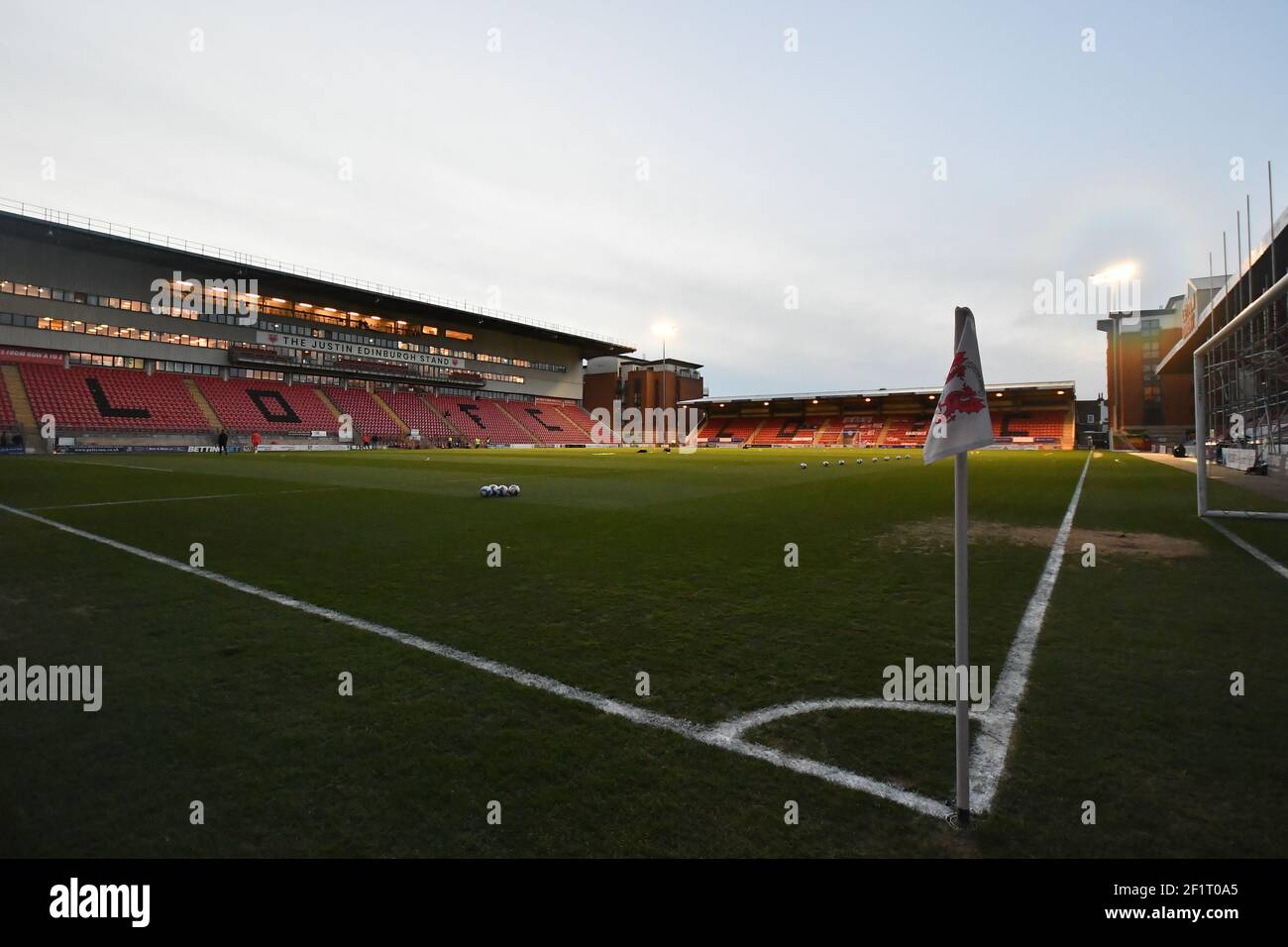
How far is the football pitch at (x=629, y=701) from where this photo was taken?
7.77 feet

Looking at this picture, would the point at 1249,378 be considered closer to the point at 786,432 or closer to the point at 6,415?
the point at 6,415

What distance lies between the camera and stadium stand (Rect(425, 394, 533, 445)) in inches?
2660

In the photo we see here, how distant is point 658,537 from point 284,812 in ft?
22.8

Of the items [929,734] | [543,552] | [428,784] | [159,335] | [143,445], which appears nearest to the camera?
[428,784]

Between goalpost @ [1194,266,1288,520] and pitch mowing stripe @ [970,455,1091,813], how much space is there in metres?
8.66

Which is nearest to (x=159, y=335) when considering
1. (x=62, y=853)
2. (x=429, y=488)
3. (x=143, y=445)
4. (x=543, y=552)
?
(x=143, y=445)

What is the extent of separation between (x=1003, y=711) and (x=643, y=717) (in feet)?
6.69

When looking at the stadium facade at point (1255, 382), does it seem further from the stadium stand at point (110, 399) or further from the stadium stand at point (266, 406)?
the stadium stand at point (266, 406)

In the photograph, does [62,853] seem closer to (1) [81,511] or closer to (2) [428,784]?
(2) [428,784]

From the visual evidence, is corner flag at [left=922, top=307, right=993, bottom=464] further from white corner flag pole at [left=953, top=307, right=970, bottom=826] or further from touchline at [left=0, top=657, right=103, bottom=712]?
touchline at [left=0, top=657, right=103, bottom=712]

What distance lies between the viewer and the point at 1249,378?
47.6 feet

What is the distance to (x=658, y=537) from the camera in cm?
920

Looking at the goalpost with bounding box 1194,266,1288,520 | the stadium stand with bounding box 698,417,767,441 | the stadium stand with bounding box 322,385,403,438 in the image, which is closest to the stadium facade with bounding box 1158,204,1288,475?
the goalpost with bounding box 1194,266,1288,520

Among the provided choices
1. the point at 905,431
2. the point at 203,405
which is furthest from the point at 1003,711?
the point at 905,431
